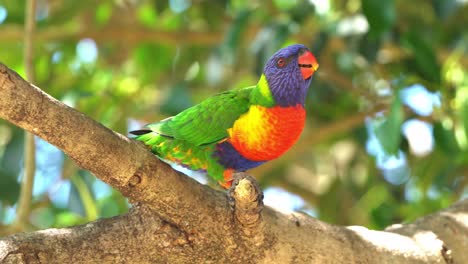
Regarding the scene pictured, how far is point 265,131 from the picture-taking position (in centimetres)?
231

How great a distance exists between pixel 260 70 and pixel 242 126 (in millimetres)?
1107

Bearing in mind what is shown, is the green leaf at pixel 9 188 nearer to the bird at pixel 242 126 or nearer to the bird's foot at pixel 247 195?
the bird at pixel 242 126

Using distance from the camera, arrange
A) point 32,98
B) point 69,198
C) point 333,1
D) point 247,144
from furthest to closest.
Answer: point 333,1, point 69,198, point 247,144, point 32,98

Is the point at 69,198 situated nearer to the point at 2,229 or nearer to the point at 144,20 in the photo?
the point at 2,229

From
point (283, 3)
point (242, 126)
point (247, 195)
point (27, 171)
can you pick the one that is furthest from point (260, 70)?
point (247, 195)

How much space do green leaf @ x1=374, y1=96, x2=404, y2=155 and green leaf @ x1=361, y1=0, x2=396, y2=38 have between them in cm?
35

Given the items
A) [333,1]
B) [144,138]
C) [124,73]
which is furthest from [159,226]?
[124,73]

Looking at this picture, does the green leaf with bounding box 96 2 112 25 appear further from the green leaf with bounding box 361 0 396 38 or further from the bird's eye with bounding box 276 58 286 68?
the bird's eye with bounding box 276 58 286 68

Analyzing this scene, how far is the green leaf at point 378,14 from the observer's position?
2.93 metres

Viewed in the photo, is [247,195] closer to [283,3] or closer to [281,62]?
[281,62]

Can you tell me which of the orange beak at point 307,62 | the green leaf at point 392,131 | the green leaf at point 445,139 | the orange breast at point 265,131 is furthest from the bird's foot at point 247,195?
the green leaf at point 445,139

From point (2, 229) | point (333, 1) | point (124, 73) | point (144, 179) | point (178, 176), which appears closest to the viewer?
point (144, 179)

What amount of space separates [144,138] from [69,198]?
1.13 meters

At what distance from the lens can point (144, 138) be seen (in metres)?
2.41
